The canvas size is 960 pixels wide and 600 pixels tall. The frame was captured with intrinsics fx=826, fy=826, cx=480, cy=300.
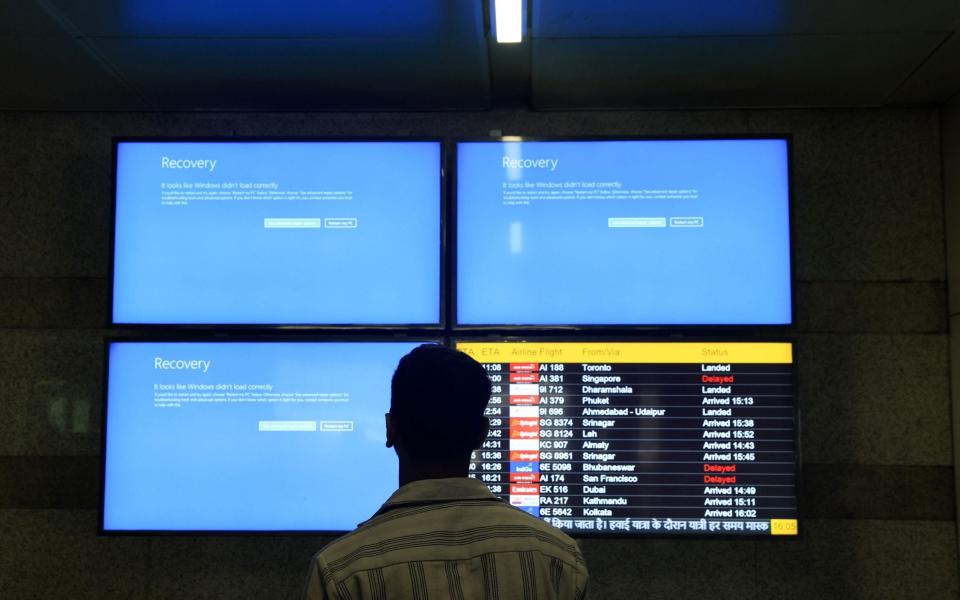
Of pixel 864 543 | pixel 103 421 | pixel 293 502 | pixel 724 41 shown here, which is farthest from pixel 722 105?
pixel 103 421

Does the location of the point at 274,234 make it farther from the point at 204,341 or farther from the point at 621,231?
the point at 621,231

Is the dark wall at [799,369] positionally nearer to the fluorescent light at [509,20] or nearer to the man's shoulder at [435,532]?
the fluorescent light at [509,20]

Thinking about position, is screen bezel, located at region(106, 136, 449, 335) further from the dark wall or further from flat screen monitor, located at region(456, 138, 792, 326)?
the dark wall

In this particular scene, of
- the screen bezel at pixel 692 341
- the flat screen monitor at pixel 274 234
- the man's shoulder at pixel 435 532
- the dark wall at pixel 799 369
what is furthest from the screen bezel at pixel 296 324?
the man's shoulder at pixel 435 532

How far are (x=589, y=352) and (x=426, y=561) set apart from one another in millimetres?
1529

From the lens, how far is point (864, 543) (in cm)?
279

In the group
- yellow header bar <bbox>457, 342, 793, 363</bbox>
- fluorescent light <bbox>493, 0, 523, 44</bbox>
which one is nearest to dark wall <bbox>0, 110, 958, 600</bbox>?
yellow header bar <bbox>457, 342, 793, 363</bbox>

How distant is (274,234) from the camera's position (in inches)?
104

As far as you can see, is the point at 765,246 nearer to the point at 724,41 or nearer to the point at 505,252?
the point at 724,41

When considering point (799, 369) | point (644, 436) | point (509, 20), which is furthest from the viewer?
point (799, 369)

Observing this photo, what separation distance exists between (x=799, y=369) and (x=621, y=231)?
80cm

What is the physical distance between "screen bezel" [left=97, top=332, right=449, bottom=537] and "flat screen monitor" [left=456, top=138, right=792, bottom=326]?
28 centimetres

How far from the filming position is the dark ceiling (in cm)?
226

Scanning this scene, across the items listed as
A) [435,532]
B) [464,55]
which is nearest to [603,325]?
[464,55]
